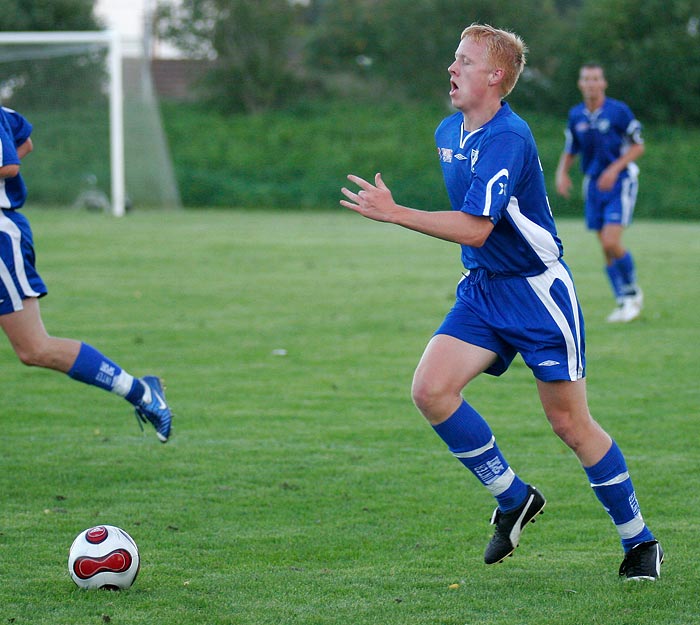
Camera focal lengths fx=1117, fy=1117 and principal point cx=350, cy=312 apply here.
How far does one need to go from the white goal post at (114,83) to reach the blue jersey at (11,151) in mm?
19071

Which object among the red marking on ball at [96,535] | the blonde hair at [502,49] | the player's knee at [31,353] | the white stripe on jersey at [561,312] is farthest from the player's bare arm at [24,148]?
the white stripe on jersey at [561,312]

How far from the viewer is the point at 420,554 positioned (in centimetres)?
457

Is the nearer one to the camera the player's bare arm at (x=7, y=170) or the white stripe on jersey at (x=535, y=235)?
the white stripe on jersey at (x=535, y=235)

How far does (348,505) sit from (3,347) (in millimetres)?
5408

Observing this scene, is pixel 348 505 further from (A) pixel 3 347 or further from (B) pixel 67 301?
(B) pixel 67 301

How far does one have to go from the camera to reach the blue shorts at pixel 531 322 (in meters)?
4.13

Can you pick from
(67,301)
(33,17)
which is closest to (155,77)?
(33,17)

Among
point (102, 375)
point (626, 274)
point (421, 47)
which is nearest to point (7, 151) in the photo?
point (102, 375)

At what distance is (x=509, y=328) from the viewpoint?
163 inches

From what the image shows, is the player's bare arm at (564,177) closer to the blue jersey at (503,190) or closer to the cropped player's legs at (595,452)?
the blue jersey at (503,190)

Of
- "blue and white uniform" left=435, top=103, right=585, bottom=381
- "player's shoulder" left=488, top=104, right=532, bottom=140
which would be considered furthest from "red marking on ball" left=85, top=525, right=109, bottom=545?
"player's shoulder" left=488, top=104, right=532, bottom=140

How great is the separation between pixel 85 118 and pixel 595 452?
77.6 feet

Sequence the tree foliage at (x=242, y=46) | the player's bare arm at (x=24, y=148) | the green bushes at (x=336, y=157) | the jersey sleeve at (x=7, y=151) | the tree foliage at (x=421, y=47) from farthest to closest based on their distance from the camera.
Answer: the tree foliage at (x=242, y=46) → the tree foliage at (x=421, y=47) → the green bushes at (x=336, y=157) → the player's bare arm at (x=24, y=148) → the jersey sleeve at (x=7, y=151)

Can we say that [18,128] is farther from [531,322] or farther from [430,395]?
[531,322]
